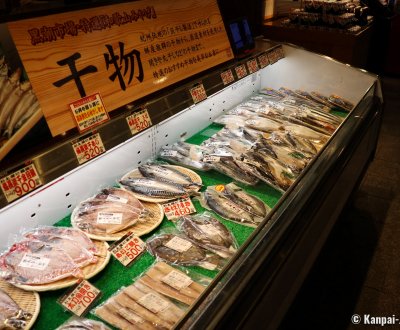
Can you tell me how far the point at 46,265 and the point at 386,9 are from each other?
342 inches

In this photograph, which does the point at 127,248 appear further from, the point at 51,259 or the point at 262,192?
the point at 262,192

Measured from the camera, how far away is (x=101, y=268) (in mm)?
1744

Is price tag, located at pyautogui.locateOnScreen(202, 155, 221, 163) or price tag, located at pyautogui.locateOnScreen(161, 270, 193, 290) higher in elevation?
price tag, located at pyautogui.locateOnScreen(202, 155, 221, 163)

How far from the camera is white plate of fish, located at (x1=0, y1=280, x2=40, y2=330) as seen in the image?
1424mm

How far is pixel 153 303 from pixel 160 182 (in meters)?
0.88

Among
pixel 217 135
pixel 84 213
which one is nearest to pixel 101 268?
pixel 84 213

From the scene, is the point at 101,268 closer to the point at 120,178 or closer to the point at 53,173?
the point at 53,173

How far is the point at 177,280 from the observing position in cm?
173

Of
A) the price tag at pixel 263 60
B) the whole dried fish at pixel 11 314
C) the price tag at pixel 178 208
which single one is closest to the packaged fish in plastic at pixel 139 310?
the whole dried fish at pixel 11 314

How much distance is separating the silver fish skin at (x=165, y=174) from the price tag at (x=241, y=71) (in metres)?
0.76

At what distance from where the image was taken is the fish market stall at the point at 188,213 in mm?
1572

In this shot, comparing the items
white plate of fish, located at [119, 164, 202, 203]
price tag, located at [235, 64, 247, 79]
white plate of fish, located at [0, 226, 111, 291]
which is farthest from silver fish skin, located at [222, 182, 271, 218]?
white plate of fish, located at [0, 226, 111, 291]

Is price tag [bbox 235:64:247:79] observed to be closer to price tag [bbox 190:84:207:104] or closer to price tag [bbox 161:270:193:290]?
price tag [bbox 190:84:207:104]
